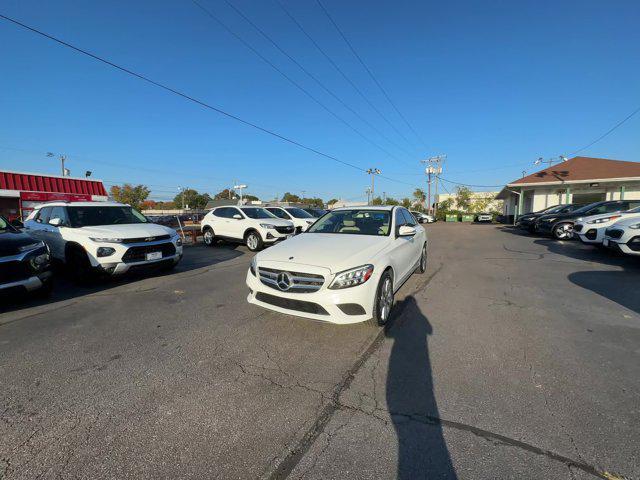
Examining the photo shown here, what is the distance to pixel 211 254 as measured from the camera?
10703 millimetres

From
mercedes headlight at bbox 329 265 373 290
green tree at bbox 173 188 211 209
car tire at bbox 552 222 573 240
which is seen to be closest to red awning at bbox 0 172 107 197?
mercedes headlight at bbox 329 265 373 290

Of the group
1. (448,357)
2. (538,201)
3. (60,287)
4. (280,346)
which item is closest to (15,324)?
(60,287)

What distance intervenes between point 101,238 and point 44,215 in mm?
2826

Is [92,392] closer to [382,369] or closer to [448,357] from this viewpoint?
[382,369]

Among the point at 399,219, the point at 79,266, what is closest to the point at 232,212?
the point at 79,266

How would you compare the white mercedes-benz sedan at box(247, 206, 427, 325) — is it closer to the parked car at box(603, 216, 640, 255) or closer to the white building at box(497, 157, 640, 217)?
the parked car at box(603, 216, 640, 255)

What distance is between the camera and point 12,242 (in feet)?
15.7

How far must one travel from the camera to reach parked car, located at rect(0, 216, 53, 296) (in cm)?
455

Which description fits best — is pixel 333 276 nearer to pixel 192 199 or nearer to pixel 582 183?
pixel 582 183

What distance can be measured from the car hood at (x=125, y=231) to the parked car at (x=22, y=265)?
0.96 metres

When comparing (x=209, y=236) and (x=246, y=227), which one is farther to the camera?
(x=209, y=236)

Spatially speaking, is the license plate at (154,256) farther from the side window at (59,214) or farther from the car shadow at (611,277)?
the car shadow at (611,277)

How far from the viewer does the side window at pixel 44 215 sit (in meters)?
7.30

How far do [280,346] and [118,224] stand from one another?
18.0 ft
